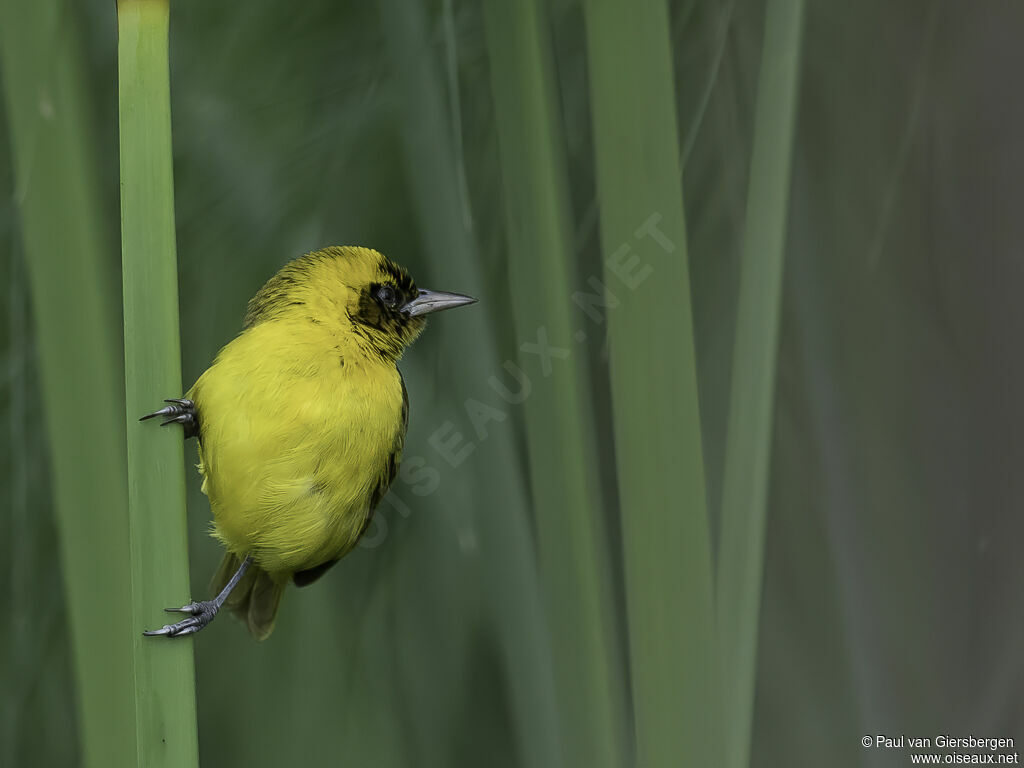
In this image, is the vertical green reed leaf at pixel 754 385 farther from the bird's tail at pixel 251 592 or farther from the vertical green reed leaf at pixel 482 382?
the bird's tail at pixel 251 592

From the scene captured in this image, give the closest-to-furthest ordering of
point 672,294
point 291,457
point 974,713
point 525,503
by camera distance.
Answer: point 672,294 < point 291,457 < point 525,503 < point 974,713

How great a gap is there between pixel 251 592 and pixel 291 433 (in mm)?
439

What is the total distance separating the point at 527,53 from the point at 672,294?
0.31m

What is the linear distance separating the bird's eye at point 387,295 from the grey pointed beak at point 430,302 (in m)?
0.02

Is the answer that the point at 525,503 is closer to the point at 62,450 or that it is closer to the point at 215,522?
the point at 215,522

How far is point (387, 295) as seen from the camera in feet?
4.37

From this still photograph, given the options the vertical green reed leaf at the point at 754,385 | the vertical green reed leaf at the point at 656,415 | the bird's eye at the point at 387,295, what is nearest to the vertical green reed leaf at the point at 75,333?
the bird's eye at the point at 387,295

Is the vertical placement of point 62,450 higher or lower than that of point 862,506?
higher

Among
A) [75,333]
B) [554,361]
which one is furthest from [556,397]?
[75,333]

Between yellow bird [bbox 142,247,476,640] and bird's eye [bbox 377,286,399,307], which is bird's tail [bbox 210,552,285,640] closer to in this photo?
yellow bird [bbox 142,247,476,640]

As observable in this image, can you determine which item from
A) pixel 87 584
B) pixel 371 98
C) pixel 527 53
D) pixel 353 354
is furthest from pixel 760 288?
pixel 87 584

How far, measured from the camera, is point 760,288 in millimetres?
1077

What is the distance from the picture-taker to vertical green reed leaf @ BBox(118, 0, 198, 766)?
77 centimetres

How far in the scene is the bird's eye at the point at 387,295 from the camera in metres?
1.33
